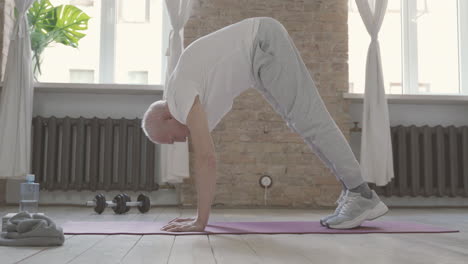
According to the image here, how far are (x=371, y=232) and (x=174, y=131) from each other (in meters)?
1.00

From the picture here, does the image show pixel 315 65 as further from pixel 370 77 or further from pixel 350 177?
pixel 350 177

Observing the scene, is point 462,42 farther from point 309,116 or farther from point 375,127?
point 309,116

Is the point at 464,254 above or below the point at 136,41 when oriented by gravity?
below

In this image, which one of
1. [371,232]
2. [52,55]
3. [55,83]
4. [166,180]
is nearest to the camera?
[371,232]

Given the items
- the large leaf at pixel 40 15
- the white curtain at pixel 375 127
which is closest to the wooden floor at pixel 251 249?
the white curtain at pixel 375 127

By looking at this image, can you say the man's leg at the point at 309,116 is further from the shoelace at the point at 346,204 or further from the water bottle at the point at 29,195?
the water bottle at the point at 29,195

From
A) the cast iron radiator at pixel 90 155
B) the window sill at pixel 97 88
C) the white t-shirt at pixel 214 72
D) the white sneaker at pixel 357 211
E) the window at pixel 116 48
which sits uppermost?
the window at pixel 116 48

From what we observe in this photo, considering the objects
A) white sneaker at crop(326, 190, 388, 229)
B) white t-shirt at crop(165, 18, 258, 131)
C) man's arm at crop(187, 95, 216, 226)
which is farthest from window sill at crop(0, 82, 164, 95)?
white sneaker at crop(326, 190, 388, 229)

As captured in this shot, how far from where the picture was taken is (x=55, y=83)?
14.4 ft

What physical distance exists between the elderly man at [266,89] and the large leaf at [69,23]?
2517mm

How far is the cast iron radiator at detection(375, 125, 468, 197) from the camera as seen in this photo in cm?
461

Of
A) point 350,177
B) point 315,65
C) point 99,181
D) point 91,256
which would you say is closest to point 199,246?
point 91,256

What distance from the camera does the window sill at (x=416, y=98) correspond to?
455 cm

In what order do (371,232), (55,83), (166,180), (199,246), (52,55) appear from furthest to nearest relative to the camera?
1. (52,55)
2. (55,83)
3. (166,180)
4. (371,232)
5. (199,246)
